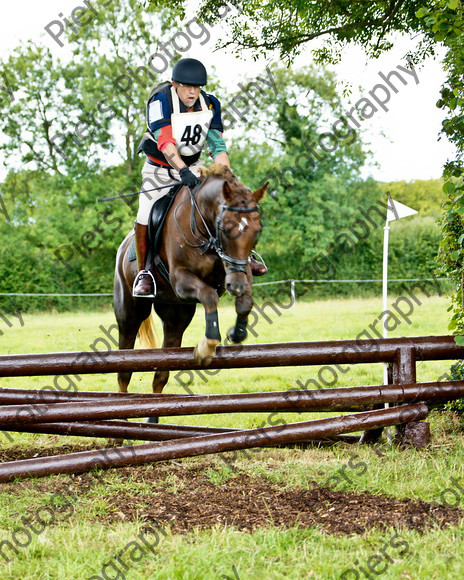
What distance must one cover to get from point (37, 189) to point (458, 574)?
2184 centimetres

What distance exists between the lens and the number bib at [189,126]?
412 cm

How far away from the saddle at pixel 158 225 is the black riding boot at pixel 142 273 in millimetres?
43

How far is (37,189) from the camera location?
2186 cm

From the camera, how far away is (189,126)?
4.18m

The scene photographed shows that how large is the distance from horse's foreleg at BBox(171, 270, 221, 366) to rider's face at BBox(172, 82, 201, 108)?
1.25 metres

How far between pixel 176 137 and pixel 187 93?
322 mm

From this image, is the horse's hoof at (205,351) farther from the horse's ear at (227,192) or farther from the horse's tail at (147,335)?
the horse's tail at (147,335)

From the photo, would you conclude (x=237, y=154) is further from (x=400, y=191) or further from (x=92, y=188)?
(x=400, y=191)

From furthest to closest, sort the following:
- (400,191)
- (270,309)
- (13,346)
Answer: (400,191) < (270,309) < (13,346)

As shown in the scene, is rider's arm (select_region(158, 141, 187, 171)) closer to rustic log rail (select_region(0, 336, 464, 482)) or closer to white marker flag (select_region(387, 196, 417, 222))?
rustic log rail (select_region(0, 336, 464, 482))

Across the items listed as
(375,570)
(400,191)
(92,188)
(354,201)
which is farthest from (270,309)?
(400,191)

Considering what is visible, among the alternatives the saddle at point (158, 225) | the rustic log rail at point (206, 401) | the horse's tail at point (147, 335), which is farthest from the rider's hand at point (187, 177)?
the horse's tail at point (147, 335)

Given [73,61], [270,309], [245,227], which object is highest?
[73,61]

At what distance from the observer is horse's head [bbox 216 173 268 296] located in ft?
11.0
